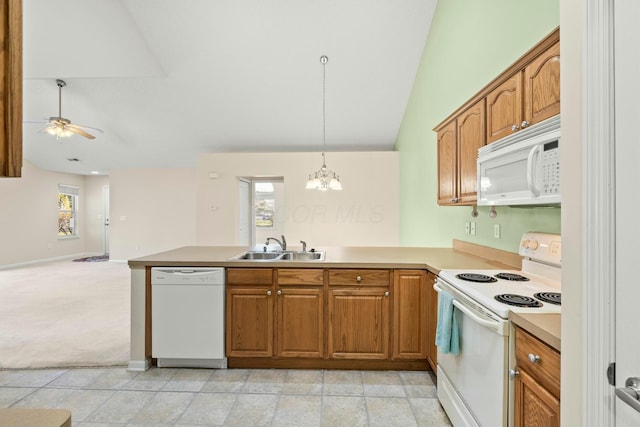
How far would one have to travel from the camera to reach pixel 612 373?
75cm

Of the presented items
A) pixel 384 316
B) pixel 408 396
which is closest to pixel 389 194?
pixel 384 316

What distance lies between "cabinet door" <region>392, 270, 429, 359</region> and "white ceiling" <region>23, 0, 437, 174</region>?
10.00 feet

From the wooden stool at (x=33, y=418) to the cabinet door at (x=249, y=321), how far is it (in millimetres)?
1812

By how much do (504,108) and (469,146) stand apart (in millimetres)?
436

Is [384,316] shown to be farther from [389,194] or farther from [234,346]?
[389,194]

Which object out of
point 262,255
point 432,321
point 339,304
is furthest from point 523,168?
point 262,255

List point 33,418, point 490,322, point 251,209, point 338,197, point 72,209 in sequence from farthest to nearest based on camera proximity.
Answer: point 72,209, point 251,209, point 338,197, point 490,322, point 33,418

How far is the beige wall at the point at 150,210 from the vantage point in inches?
297

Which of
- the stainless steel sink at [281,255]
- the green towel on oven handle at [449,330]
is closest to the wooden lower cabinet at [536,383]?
the green towel on oven handle at [449,330]

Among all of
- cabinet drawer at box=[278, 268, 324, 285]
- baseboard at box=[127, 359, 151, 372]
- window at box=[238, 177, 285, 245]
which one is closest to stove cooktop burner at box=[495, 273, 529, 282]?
cabinet drawer at box=[278, 268, 324, 285]

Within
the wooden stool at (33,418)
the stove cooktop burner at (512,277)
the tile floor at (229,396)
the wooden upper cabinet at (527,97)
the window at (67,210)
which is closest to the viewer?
the wooden stool at (33,418)

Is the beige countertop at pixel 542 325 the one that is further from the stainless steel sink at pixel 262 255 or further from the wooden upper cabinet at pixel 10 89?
the stainless steel sink at pixel 262 255

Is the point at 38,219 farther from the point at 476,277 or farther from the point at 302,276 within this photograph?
the point at 476,277

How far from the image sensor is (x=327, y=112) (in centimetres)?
501
